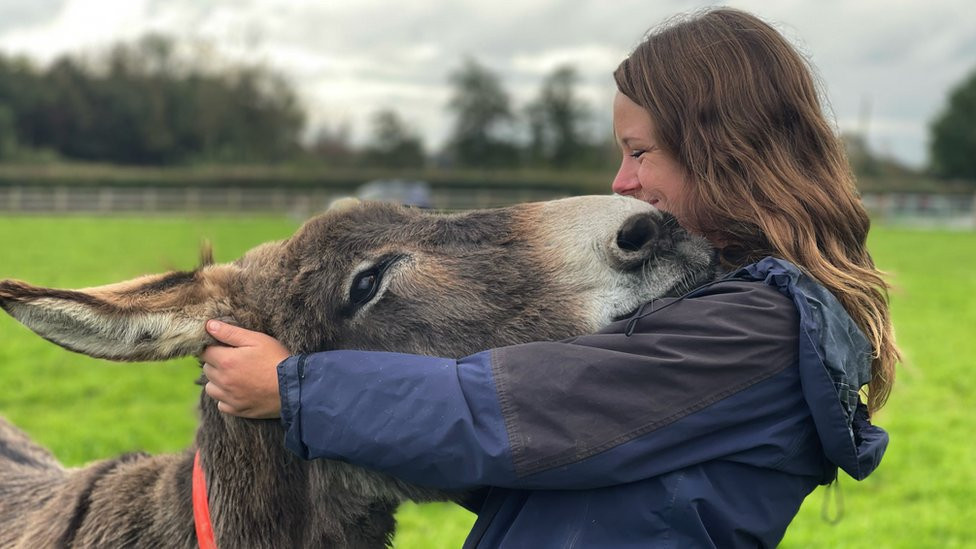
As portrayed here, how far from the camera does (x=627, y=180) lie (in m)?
2.85

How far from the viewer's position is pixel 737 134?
261cm

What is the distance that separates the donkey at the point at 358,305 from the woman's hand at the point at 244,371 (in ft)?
0.26

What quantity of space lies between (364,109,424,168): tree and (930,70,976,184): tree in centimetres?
4040

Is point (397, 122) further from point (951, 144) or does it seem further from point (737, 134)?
point (737, 134)

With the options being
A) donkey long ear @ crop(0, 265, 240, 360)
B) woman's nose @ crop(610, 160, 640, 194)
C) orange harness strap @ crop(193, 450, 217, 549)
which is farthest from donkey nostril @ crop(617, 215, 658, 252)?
orange harness strap @ crop(193, 450, 217, 549)

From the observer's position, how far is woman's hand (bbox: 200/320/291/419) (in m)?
2.25

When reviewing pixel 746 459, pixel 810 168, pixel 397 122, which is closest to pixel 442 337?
pixel 746 459

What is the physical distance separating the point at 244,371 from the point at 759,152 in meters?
1.74

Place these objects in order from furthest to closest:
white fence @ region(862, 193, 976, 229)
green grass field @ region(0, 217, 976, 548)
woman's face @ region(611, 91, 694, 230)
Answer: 1. white fence @ region(862, 193, 976, 229)
2. green grass field @ region(0, 217, 976, 548)
3. woman's face @ region(611, 91, 694, 230)

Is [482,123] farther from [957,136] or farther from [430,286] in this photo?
[430,286]

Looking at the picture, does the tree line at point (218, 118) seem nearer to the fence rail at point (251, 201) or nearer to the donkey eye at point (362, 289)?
the fence rail at point (251, 201)

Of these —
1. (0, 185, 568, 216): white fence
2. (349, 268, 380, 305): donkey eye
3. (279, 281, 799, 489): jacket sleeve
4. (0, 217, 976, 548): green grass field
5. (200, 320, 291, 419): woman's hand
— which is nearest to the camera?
(279, 281, 799, 489): jacket sleeve

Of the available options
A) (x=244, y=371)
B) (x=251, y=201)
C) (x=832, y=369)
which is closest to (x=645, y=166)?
(x=832, y=369)

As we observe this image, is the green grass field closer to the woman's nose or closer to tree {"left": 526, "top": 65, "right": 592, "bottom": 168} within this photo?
the woman's nose
